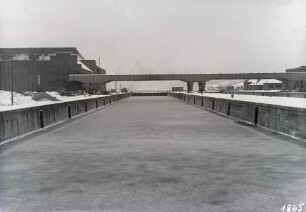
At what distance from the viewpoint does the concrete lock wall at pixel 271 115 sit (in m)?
→ 16.4

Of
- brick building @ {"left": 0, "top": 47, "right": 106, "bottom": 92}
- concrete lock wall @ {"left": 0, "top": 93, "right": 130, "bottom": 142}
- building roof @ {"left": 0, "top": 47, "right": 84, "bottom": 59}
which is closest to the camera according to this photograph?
concrete lock wall @ {"left": 0, "top": 93, "right": 130, "bottom": 142}

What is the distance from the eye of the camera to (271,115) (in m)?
20.2

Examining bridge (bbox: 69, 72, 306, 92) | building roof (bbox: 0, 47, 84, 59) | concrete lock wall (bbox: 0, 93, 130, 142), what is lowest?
concrete lock wall (bbox: 0, 93, 130, 142)

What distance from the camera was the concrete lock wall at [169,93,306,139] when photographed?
16.4 m

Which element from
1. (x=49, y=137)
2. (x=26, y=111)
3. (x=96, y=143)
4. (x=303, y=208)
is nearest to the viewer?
(x=303, y=208)

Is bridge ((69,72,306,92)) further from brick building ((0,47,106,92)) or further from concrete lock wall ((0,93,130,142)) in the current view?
concrete lock wall ((0,93,130,142))

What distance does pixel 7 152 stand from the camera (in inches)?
510

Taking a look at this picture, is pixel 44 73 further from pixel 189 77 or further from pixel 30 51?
pixel 189 77

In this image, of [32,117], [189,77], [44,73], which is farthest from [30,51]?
[32,117]

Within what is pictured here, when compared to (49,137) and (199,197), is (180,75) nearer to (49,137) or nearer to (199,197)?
(49,137)

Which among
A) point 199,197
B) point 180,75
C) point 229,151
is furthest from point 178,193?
point 180,75

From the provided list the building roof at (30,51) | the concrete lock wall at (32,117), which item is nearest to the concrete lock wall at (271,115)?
the concrete lock wall at (32,117)

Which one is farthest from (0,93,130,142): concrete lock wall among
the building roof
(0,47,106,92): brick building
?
the building roof

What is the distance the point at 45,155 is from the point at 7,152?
56.7 inches
